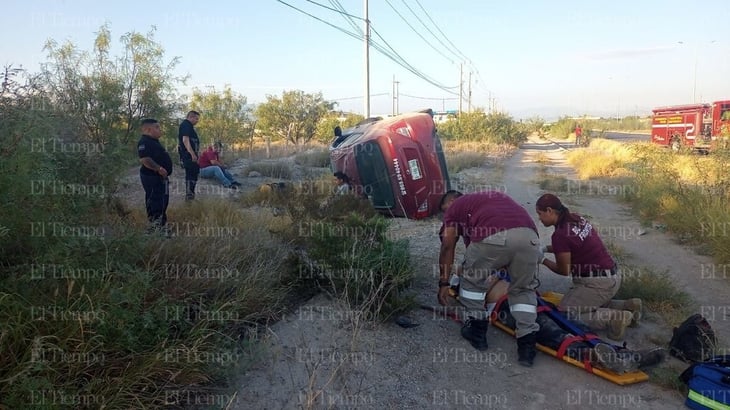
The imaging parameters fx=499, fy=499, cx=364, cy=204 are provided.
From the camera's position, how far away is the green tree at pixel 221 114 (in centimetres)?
2389

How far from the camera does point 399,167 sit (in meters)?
8.69

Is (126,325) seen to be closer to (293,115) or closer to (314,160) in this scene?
(314,160)

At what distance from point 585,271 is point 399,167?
444 cm

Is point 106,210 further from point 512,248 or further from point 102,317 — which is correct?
point 512,248

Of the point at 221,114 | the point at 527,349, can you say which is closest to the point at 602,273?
the point at 527,349

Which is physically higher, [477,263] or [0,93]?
[0,93]

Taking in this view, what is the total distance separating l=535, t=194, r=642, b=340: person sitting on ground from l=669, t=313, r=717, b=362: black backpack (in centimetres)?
41

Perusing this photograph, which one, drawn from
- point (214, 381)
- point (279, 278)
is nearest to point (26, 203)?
point (214, 381)

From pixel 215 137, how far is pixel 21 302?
71.5ft

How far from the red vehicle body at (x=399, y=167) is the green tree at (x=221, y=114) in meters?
15.8

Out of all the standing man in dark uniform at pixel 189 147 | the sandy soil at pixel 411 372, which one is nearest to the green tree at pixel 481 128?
the standing man in dark uniform at pixel 189 147

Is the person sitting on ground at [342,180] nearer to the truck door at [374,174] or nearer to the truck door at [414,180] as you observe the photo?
the truck door at [374,174]

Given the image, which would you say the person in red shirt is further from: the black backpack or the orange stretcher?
the black backpack

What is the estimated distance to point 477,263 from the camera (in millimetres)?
4289
